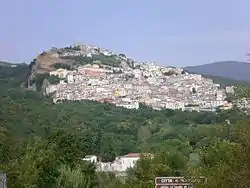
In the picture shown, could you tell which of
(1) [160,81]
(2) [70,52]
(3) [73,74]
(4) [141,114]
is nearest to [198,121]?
(4) [141,114]

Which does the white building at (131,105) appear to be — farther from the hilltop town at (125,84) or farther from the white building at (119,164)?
the white building at (119,164)

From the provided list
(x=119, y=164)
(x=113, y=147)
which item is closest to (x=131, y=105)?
(x=113, y=147)

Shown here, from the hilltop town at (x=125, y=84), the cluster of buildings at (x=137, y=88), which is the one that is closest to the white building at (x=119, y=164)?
the cluster of buildings at (x=137, y=88)

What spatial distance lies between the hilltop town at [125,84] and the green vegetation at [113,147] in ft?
80.3

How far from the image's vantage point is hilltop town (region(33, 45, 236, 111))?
425 feet

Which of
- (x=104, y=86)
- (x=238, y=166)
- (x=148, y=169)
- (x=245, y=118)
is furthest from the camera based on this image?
(x=104, y=86)

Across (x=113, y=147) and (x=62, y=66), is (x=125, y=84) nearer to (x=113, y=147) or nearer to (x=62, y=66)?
(x=62, y=66)

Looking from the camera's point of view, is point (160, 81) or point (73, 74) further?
point (160, 81)

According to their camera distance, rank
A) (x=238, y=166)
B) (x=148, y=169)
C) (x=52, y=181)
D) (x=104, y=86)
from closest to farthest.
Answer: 1. (x=238, y=166)
2. (x=148, y=169)
3. (x=52, y=181)
4. (x=104, y=86)

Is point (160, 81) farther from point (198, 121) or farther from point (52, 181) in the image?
point (52, 181)

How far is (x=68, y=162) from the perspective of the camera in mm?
39000

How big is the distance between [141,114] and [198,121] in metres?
19.3

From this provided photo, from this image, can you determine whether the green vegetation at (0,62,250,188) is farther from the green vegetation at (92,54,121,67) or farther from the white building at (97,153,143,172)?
the green vegetation at (92,54,121,67)

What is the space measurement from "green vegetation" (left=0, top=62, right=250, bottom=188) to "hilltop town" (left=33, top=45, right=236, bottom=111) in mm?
24475
